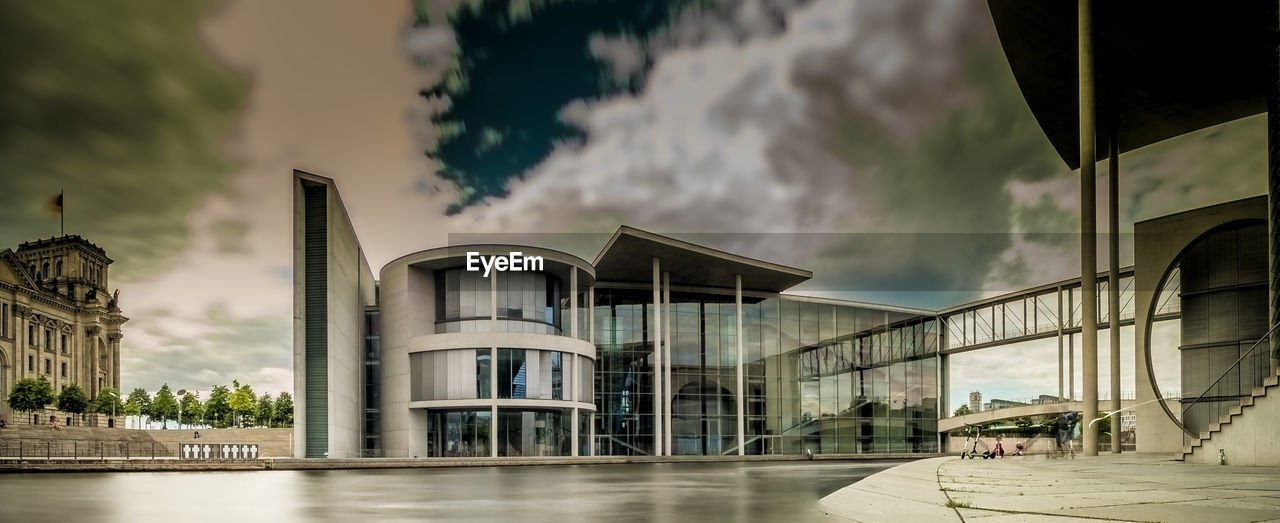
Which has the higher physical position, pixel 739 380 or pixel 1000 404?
pixel 739 380

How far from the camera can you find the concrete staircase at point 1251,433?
60.3ft

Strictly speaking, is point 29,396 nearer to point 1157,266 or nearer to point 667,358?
point 667,358

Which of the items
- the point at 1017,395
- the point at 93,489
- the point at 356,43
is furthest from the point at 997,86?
the point at 93,489

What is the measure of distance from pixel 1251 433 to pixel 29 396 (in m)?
108

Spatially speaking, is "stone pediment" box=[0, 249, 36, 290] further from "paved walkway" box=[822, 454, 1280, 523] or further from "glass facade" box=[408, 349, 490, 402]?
"paved walkway" box=[822, 454, 1280, 523]

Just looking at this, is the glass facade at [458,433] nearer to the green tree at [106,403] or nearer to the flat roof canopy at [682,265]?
the flat roof canopy at [682,265]

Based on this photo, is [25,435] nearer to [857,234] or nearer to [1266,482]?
[857,234]

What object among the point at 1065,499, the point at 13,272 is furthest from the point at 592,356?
the point at 13,272

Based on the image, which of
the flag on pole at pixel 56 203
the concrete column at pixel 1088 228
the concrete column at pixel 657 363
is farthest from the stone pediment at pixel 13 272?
the concrete column at pixel 1088 228

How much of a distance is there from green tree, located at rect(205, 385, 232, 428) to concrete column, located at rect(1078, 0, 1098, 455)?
368 ft

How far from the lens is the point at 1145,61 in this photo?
3447 cm

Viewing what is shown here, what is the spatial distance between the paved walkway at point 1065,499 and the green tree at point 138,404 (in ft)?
428

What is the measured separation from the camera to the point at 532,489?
19750 millimetres

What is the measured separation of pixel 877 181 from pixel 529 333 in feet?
80.3
